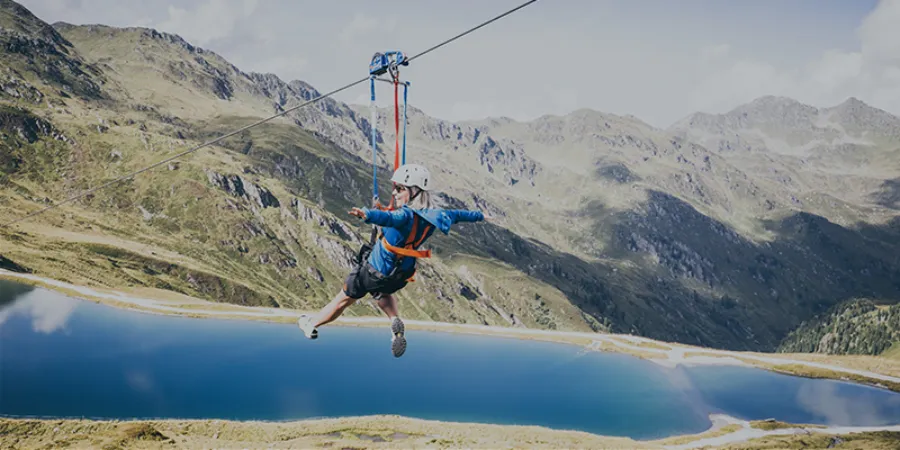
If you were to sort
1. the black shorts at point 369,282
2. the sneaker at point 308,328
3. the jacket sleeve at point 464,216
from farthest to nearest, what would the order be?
the jacket sleeve at point 464,216
the sneaker at point 308,328
the black shorts at point 369,282

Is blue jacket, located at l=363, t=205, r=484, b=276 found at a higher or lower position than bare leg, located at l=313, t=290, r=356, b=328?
higher

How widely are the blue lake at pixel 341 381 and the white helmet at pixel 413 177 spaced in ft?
201

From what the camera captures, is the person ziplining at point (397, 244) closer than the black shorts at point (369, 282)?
Yes

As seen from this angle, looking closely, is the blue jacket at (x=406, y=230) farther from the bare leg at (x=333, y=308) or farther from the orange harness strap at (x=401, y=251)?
the bare leg at (x=333, y=308)

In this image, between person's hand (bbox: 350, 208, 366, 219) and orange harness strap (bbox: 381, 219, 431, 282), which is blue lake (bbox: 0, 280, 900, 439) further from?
person's hand (bbox: 350, 208, 366, 219)

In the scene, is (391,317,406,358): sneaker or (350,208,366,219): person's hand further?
(391,317,406,358): sneaker

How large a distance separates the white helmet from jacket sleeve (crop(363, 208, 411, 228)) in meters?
0.82

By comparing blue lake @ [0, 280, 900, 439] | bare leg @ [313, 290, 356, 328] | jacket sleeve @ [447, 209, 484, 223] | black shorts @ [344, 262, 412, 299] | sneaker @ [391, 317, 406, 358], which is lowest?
blue lake @ [0, 280, 900, 439]

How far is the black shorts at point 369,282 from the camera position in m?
13.9

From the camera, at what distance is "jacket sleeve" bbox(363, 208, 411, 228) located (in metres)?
12.0

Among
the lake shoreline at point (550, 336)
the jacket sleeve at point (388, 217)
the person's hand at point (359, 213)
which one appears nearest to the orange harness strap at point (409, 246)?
the jacket sleeve at point (388, 217)

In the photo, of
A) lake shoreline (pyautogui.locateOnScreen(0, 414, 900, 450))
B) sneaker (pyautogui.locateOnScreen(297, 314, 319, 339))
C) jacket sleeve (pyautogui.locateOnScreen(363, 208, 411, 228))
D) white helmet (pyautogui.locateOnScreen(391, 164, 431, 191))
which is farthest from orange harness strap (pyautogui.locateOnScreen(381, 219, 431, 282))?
lake shoreline (pyautogui.locateOnScreen(0, 414, 900, 450))

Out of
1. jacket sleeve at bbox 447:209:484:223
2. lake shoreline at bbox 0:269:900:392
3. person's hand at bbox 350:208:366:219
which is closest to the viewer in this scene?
person's hand at bbox 350:208:366:219

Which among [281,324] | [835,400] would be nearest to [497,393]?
[281,324]
